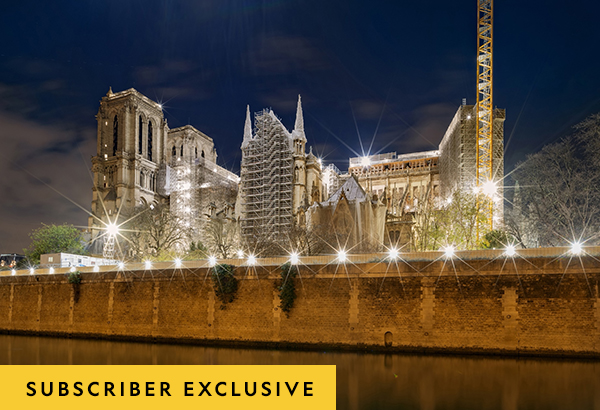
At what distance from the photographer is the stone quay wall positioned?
19.1 metres

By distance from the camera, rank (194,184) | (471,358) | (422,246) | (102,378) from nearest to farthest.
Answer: (102,378) < (471,358) < (422,246) < (194,184)

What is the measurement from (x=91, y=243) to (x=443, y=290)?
61780mm

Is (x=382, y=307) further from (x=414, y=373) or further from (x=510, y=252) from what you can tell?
(x=510, y=252)

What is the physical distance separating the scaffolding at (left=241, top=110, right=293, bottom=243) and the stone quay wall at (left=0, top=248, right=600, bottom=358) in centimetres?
2556

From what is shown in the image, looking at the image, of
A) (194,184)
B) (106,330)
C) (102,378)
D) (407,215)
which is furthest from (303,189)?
(102,378)

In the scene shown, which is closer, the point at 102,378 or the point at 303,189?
the point at 102,378

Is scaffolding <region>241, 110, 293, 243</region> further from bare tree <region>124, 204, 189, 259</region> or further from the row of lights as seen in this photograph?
the row of lights

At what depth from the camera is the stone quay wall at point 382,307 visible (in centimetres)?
1914

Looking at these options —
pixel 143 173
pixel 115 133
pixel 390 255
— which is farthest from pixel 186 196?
pixel 390 255

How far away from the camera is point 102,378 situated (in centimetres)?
1515

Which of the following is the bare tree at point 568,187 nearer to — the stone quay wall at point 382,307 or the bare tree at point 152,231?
the stone quay wall at point 382,307

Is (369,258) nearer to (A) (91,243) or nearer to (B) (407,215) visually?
(B) (407,215)

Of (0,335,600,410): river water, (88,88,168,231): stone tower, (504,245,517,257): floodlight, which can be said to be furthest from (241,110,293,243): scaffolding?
(504,245,517,257): floodlight

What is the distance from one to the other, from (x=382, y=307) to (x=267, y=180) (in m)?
36.8
